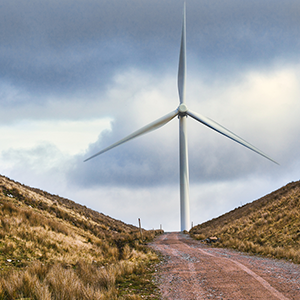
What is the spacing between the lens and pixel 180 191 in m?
52.9

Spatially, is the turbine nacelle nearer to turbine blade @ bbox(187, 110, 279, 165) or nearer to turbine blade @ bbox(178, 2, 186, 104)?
turbine blade @ bbox(178, 2, 186, 104)

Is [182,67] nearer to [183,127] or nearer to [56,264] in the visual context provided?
[183,127]

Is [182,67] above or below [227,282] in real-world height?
above

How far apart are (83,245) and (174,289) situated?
46.8ft

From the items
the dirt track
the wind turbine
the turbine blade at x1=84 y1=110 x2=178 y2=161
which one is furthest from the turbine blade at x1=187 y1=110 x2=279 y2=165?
the dirt track

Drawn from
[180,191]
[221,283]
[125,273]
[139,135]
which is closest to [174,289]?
[221,283]

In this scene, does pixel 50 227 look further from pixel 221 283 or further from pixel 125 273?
pixel 221 283

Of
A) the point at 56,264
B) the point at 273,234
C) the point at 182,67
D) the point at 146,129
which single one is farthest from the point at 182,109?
the point at 56,264

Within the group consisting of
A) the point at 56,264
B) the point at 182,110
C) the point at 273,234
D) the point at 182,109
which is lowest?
the point at 56,264

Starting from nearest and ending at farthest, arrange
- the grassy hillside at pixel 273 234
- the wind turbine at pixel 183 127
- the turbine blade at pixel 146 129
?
the grassy hillside at pixel 273 234 < the turbine blade at pixel 146 129 < the wind turbine at pixel 183 127

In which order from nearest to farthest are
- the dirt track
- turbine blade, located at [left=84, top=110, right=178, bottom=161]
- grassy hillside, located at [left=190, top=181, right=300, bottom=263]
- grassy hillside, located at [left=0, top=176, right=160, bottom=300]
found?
grassy hillside, located at [left=0, top=176, right=160, bottom=300], the dirt track, grassy hillside, located at [left=190, top=181, right=300, bottom=263], turbine blade, located at [left=84, top=110, right=178, bottom=161]

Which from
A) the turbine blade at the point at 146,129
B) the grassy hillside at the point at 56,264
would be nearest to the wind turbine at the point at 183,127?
the turbine blade at the point at 146,129

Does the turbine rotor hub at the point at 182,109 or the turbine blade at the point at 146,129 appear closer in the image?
the turbine blade at the point at 146,129

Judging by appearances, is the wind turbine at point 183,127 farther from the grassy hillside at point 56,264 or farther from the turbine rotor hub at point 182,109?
the grassy hillside at point 56,264
